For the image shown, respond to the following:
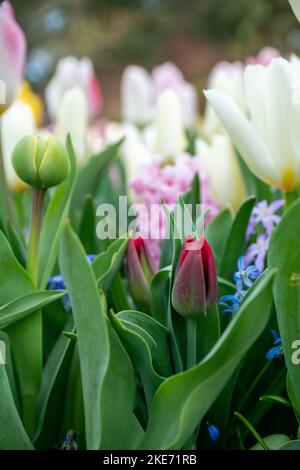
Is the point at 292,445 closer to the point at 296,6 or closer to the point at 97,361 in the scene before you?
the point at 97,361

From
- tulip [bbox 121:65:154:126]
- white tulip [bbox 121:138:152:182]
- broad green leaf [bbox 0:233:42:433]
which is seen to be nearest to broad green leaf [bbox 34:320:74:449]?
broad green leaf [bbox 0:233:42:433]

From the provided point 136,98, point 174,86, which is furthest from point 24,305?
point 136,98

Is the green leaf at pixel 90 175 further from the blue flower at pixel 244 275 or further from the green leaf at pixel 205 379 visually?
the green leaf at pixel 205 379

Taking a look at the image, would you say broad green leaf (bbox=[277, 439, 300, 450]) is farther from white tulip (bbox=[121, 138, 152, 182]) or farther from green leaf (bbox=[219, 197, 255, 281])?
white tulip (bbox=[121, 138, 152, 182])

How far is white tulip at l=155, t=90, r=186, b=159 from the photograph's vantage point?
114 centimetres

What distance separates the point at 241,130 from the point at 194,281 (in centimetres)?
17

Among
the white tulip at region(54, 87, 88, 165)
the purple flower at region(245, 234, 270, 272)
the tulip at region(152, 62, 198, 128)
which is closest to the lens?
the purple flower at region(245, 234, 270, 272)

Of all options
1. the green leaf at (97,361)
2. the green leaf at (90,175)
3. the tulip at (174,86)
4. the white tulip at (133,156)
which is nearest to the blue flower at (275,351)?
the green leaf at (97,361)

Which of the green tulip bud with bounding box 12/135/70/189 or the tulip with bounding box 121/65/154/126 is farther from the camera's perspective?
the tulip with bounding box 121/65/154/126

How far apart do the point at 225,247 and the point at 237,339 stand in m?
0.25

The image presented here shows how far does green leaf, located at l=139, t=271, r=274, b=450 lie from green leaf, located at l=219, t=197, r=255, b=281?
223mm

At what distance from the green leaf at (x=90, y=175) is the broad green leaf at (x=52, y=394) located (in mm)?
300

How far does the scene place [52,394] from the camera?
1.94 ft

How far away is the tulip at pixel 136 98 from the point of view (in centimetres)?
194
